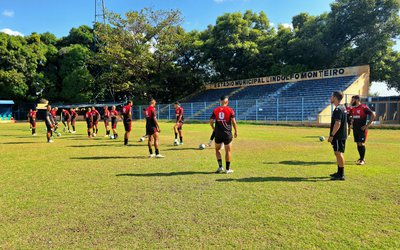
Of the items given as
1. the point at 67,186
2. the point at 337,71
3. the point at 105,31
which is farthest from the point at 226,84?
the point at 67,186

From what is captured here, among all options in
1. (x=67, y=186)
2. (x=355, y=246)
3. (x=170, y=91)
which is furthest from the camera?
(x=170, y=91)

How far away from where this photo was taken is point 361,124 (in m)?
9.00

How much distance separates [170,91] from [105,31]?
512 inches

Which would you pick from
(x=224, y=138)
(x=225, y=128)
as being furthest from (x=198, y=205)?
(x=225, y=128)

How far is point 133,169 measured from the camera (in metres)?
8.44

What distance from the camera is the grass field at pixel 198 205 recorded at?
396 cm

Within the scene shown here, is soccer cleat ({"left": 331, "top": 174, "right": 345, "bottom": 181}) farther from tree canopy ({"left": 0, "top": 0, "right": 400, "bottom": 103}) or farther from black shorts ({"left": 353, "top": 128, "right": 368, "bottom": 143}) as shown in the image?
tree canopy ({"left": 0, "top": 0, "right": 400, "bottom": 103})

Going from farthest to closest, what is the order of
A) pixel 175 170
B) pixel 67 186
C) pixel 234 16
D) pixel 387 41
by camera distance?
pixel 234 16 < pixel 387 41 < pixel 175 170 < pixel 67 186

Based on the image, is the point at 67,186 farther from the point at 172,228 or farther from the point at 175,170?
the point at 172,228

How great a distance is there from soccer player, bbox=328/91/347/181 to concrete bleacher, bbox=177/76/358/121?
2151 cm

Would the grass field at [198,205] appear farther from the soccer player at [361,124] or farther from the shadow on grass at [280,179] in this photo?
the soccer player at [361,124]

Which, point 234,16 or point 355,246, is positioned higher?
point 234,16

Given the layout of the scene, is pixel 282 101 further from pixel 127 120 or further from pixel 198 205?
pixel 198 205

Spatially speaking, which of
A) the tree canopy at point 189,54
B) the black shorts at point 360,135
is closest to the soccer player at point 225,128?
the black shorts at point 360,135
